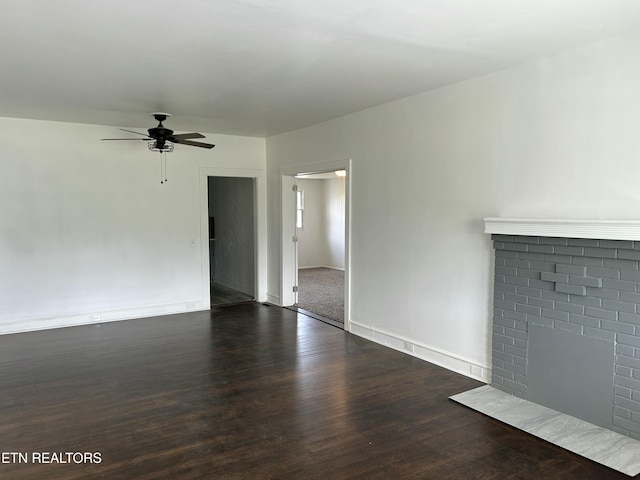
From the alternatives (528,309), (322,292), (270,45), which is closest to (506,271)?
(528,309)

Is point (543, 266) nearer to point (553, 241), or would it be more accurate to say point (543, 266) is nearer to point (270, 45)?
point (553, 241)

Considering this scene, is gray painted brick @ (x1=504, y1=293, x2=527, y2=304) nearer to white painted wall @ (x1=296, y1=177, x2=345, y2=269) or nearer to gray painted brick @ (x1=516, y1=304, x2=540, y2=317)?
gray painted brick @ (x1=516, y1=304, x2=540, y2=317)

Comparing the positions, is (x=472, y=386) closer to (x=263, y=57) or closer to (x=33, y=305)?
(x=263, y=57)

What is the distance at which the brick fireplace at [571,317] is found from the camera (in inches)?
109

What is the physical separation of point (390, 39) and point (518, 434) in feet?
8.72

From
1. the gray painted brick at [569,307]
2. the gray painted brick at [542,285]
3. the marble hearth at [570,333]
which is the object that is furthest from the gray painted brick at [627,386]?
the gray painted brick at [542,285]

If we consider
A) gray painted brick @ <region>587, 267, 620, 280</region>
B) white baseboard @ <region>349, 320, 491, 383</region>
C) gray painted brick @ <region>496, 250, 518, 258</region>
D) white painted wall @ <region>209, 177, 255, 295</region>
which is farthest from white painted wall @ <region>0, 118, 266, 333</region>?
gray painted brick @ <region>587, 267, 620, 280</region>

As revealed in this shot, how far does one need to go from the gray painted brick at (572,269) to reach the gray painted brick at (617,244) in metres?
0.21

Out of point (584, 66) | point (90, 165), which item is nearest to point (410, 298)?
point (584, 66)

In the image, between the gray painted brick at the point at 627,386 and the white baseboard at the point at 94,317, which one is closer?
the gray painted brick at the point at 627,386

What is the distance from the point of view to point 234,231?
7914mm

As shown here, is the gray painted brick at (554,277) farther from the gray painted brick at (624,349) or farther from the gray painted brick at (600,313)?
the gray painted brick at (624,349)

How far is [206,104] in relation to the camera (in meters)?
4.51

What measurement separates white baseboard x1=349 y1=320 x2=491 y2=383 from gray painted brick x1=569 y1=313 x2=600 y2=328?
87 centimetres
